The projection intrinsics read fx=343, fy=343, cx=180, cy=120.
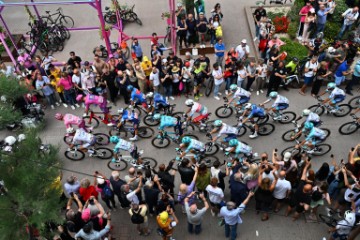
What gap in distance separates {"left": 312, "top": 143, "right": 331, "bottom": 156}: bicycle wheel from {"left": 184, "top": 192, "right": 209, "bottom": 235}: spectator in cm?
419

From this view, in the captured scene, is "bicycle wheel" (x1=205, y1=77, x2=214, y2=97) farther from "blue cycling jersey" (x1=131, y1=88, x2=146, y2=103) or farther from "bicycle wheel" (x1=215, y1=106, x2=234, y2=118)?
"blue cycling jersey" (x1=131, y1=88, x2=146, y2=103)

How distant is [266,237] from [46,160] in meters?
5.52

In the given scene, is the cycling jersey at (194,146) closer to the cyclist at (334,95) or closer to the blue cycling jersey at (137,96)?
the blue cycling jersey at (137,96)

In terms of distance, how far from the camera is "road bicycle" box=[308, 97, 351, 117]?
11041 millimetres

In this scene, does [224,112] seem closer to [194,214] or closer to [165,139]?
[165,139]

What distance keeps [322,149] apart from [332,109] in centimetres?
161

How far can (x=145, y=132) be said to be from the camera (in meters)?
11.1

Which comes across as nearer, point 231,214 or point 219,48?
point 231,214

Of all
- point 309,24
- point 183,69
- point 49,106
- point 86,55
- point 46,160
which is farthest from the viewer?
point 86,55

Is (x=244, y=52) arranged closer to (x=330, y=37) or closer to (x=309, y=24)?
(x=309, y=24)

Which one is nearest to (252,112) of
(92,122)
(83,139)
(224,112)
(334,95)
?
(224,112)

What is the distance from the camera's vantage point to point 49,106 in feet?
41.3

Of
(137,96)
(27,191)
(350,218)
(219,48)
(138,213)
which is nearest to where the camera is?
(27,191)

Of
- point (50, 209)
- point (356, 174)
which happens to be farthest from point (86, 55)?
point (356, 174)
